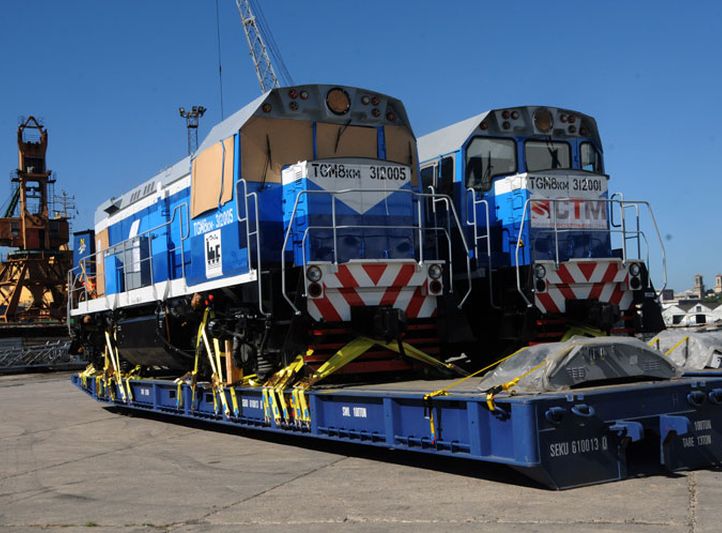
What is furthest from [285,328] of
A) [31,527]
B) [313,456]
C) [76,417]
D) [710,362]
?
[76,417]

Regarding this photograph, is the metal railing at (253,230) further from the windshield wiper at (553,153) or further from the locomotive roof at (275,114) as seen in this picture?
the windshield wiper at (553,153)

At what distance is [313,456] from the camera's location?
888 cm

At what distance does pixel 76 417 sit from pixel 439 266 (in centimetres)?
800

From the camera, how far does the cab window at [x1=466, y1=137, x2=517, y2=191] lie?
36.2 feet

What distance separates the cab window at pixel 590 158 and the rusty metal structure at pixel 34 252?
4404 cm

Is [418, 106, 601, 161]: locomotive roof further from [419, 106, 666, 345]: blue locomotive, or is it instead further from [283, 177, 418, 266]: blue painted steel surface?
[283, 177, 418, 266]: blue painted steel surface

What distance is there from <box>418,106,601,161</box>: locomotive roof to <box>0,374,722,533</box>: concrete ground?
164 inches

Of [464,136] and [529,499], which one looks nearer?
[529,499]

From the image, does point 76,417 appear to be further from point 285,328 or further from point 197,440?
point 285,328

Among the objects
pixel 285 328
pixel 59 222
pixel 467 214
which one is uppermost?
pixel 59 222

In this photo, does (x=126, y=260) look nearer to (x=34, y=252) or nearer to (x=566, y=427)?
(x=566, y=427)

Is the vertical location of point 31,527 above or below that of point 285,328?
below

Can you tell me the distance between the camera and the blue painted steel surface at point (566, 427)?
6395 mm

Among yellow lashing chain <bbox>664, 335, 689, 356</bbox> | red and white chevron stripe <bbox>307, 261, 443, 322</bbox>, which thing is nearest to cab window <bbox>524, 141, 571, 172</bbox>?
red and white chevron stripe <bbox>307, 261, 443, 322</bbox>
